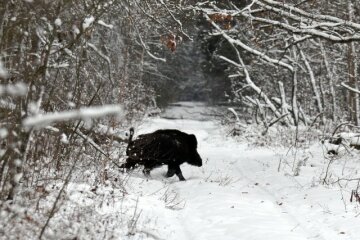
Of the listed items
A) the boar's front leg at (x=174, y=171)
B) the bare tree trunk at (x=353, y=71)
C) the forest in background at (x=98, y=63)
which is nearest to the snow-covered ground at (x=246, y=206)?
the boar's front leg at (x=174, y=171)

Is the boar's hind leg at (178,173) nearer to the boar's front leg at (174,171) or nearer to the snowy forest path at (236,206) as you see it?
the boar's front leg at (174,171)

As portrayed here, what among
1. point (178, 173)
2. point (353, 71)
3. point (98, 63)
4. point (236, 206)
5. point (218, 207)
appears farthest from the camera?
point (353, 71)

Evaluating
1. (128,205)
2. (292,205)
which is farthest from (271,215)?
(128,205)

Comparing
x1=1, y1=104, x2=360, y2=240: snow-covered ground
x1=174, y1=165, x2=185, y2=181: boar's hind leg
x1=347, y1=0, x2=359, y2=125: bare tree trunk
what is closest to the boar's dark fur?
x1=174, y1=165, x2=185, y2=181: boar's hind leg

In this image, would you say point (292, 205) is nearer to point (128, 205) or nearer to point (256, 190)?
point (256, 190)

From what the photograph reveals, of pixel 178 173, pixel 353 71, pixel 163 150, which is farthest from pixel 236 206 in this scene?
pixel 353 71

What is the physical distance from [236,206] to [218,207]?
34cm

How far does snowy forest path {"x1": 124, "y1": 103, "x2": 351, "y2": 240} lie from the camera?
7.01 metres

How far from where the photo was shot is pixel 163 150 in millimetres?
11492

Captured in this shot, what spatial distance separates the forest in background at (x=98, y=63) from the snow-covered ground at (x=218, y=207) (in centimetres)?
72

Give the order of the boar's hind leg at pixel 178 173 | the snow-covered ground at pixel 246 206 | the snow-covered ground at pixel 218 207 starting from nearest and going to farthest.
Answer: the snow-covered ground at pixel 218 207 → the snow-covered ground at pixel 246 206 → the boar's hind leg at pixel 178 173

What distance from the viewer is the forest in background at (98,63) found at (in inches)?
191

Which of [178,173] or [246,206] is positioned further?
[178,173]

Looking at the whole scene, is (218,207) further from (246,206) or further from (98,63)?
(98,63)
